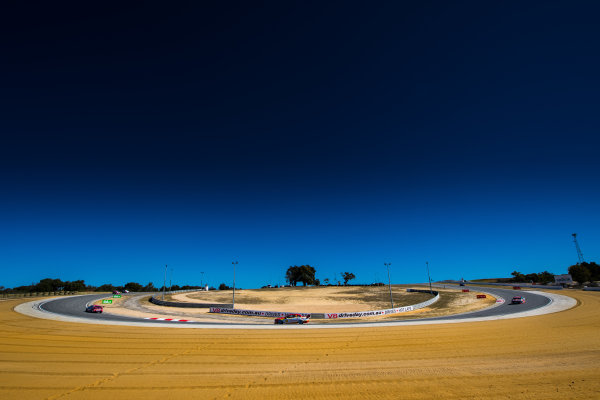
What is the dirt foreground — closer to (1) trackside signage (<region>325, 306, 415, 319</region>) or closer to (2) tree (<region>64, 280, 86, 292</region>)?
(1) trackside signage (<region>325, 306, 415, 319</region>)

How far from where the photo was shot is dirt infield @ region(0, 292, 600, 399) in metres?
11.3

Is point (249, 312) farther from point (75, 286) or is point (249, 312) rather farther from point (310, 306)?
point (75, 286)

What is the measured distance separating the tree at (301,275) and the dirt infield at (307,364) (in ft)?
419

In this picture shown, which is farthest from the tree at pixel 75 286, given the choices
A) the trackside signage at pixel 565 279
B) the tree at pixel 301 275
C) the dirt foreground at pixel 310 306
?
the trackside signage at pixel 565 279

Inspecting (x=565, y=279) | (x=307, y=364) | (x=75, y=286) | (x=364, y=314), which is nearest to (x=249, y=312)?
(x=364, y=314)

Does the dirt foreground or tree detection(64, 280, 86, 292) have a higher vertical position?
tree detection(64, 280, 86, 292)

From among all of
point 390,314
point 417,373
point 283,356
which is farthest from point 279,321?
point 417,373

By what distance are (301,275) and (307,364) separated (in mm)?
138361

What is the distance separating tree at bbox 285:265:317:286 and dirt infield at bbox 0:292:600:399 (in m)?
128

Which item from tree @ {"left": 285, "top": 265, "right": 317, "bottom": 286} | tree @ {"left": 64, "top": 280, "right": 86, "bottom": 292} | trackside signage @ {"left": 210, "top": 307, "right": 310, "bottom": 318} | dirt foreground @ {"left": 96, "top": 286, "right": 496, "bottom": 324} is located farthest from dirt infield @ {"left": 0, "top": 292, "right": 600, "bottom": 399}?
tree @ {"left": 285, "top": 265, "right": 317, "bottom": 286}

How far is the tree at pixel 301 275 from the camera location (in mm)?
149125

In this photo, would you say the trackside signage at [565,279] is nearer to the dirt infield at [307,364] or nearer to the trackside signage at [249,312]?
the dirt infield at [307,364]

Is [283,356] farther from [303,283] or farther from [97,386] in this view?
[303,283]

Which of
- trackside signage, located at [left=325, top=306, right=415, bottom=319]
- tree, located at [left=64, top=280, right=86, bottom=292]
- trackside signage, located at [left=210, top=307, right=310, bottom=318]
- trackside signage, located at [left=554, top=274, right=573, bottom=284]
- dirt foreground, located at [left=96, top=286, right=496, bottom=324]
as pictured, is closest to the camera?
dirt foreground, located at [left=96, top=286, right=496, bottom=324]
